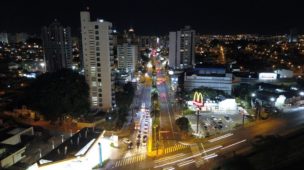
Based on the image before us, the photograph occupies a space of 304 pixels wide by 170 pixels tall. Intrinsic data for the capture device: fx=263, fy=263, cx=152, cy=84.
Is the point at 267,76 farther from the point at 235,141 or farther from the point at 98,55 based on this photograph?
the point at 98,55

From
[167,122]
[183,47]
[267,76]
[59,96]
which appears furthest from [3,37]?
[267,76]

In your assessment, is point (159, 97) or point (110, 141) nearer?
point (110, 141)

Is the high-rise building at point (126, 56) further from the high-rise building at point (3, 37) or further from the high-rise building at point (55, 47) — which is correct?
the high-rise building at point (3, 37)

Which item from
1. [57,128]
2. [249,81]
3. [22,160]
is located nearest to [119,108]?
[57,128]

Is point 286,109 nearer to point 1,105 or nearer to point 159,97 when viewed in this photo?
point 159,97

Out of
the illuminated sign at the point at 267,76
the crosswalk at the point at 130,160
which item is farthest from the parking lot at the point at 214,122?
the illuminated sign at the point at 267,76

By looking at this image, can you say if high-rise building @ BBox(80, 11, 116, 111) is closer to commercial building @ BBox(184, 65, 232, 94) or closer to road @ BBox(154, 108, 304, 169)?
road @ BBox(154, 108, 304, 169)

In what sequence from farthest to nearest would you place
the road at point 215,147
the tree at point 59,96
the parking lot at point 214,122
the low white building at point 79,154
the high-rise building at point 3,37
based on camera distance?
1. the high-rise building at point 3,37
2. the parking lot at point 214,122
3. the tree at point 59,96
4. the road at point 215,147
5. the low white building at point 79,154
